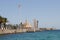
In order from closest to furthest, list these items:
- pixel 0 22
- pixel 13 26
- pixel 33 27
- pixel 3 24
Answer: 1. pixel 0 22
2. pixel 3 24
3. pixel 13 26
4. pixel 33 27

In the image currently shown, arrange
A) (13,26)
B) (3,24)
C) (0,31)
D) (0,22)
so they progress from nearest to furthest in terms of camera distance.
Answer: (0,31), (0,22), (3,24), (13,26)

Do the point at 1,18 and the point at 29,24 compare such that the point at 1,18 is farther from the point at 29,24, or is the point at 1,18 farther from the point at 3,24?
the point at 29,24

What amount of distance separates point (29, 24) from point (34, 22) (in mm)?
12569

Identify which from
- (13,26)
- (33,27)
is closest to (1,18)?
(13,26)

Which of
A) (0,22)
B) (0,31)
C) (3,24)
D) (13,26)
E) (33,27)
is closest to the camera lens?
(0,31)

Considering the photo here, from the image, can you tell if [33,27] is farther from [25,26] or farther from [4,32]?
[4,32]

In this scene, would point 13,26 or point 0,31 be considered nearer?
point 0,31

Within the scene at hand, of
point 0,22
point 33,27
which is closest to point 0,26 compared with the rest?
point 0,22

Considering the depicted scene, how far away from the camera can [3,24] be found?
396 ft

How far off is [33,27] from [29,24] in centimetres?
1112

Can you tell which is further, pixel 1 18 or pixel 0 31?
pixel 1 18

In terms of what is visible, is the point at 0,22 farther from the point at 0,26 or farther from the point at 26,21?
the point at 26,21

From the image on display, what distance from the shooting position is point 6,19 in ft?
385

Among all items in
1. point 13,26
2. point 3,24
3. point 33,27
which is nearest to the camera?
point 3,24
